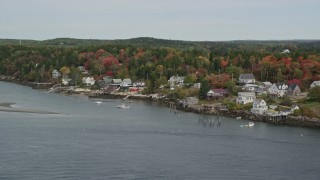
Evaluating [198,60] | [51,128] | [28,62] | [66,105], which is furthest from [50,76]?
[51,128]

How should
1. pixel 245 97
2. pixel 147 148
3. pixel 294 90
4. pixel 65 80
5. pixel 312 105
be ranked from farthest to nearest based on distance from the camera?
1. pixel 65 80
2. pixel 294 90
3. pixel 245 97
4. pixel 312 105
5. pixel 147 148

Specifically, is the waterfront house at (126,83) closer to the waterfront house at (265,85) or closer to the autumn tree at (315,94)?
the waterfront house at (265,85)

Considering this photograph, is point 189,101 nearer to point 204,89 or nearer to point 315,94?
point 204,89

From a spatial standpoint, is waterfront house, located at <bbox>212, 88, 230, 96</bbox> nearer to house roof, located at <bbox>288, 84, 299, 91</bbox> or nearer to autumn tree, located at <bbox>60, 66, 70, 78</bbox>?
house roof, located at <bbox>288, 84, 299, 91</bbox>

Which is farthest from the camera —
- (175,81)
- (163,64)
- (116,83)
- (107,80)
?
(163,64)

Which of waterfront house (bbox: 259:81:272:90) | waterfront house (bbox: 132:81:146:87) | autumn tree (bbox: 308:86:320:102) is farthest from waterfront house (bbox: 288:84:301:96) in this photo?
waterfront house (bbox: 132:81:146:87)

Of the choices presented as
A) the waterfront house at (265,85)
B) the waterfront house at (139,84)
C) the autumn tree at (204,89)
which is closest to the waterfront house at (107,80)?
the waterfront house at (139,84)

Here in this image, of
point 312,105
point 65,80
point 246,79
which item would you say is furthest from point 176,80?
point 312,105
